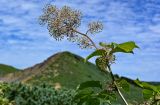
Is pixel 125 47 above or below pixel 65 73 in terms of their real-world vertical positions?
below

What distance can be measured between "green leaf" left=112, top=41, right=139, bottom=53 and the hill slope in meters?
30.9

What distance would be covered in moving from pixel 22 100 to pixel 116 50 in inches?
695

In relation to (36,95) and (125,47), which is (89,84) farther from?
(36,95)

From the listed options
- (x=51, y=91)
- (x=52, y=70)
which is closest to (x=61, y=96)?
(x=51, y=91)

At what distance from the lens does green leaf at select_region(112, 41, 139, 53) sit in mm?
3213

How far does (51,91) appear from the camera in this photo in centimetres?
2139

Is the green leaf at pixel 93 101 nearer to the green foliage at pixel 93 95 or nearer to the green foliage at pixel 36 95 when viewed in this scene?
the green foliage at pixel 93 95

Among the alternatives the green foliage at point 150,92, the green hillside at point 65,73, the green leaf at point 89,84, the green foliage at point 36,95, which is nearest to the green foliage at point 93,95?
the green leaf at point 89,84

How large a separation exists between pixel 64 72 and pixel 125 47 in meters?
33.0

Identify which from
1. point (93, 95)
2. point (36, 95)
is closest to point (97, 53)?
point (93, 95)

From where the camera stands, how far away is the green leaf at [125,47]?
3213 mm

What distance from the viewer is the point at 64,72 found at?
36.2 m

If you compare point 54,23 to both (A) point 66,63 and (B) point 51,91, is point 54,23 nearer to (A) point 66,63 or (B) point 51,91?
(B) point 51,91

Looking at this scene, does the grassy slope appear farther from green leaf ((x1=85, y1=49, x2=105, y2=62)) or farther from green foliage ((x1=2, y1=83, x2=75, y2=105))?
green leaf ((x1=85, y1=49, x2=105, y2=62))
